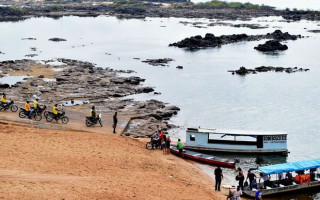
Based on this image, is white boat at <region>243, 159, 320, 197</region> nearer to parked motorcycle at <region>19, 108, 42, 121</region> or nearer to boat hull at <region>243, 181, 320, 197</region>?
boat hull at <region>243, 181, 320, 197</region>

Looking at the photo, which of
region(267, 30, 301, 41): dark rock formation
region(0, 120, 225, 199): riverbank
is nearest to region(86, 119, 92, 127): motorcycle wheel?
region(0, 120, 225, 199): riverbank

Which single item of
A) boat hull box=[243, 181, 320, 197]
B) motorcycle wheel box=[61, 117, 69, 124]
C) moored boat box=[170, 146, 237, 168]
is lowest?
boat hull box=[243, 181, 320, 197]

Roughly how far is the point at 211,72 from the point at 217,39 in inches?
1502

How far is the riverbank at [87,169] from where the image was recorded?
24.6m

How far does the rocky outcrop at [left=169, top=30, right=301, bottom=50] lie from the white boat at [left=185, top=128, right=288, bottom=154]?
74.7 metres

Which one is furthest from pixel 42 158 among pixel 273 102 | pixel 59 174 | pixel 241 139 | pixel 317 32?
pixel 317 32

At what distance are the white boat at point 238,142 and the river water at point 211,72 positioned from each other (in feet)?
3.61

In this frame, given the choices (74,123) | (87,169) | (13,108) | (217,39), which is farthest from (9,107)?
(217,39)

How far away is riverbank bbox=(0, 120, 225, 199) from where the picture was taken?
24562 mm

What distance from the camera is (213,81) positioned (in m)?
77.3

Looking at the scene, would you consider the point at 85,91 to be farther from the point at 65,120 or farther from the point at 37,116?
the point at 37,116

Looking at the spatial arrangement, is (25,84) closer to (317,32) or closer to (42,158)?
(42,158)

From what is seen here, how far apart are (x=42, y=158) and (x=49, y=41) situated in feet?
314

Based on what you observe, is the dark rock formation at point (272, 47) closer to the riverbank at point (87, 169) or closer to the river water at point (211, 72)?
the river water at point (211, 72)
